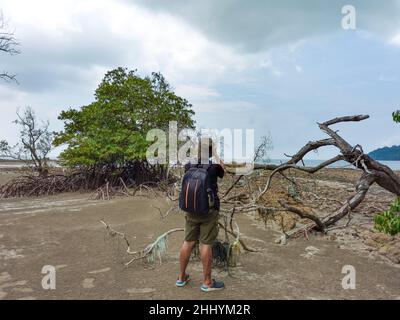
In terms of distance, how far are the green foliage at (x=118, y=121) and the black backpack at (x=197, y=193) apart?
9.04 metres

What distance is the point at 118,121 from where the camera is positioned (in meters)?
13.7

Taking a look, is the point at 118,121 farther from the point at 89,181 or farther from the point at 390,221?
the point at 390,221

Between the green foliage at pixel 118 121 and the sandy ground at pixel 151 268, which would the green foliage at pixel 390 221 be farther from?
the green foliage at pixel 118 121

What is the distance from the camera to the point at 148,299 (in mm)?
3812

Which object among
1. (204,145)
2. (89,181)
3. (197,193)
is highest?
(204,145)

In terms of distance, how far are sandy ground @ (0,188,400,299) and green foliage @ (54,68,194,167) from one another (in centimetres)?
553

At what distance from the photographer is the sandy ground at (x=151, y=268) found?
4000mm

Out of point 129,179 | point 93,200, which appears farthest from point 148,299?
point 129,179

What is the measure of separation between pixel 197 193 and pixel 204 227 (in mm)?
462

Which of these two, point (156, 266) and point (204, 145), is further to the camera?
point (156, 266)

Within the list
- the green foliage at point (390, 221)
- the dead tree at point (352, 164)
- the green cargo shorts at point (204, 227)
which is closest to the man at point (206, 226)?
the green cargo shorts at point (204, 227)

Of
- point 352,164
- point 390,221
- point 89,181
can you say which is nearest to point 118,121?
point 89,181

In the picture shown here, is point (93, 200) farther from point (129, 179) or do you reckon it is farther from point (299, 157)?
point (299, 157)

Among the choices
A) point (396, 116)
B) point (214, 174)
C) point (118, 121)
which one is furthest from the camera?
point (118, 121)
